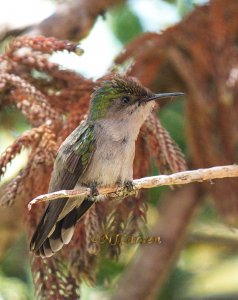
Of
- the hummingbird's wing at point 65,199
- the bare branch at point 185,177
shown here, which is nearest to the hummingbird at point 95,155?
the hummingbird's wing at point 65,199

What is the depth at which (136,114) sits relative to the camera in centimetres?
457

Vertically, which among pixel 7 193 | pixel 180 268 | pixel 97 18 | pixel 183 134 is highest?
pixel 97 18

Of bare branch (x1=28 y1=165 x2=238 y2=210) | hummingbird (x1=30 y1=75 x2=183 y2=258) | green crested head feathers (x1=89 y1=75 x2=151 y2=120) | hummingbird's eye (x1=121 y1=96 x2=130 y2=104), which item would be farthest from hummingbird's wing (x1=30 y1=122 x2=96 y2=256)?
bare branch (x1=28 y1=165 x2=238 y2=210)

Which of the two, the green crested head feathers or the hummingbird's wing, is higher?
the green crested head feathers

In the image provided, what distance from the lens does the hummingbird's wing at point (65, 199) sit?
163 inches

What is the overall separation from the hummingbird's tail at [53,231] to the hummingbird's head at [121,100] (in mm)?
515

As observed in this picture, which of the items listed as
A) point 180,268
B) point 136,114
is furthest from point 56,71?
point 180,268

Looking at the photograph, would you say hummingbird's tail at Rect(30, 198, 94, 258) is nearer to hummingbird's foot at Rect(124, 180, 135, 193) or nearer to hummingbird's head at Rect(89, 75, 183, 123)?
hummingbird's foot at Rect(124, 180, 135, 193)

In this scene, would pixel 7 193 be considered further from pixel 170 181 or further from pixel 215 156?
pixel 215 156

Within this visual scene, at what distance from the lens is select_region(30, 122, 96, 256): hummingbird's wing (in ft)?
13.6

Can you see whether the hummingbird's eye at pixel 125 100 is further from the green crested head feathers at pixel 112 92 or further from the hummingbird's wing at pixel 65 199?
the hummingbird's wing at pixel 65 199

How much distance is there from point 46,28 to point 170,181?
2.15 meters

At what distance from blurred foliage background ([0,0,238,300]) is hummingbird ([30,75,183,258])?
848 mm

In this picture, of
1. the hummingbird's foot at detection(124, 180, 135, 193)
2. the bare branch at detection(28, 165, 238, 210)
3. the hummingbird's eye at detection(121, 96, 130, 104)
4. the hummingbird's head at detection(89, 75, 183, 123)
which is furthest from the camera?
the hummingbird's eye at detection(121, 96, 130, 104)
